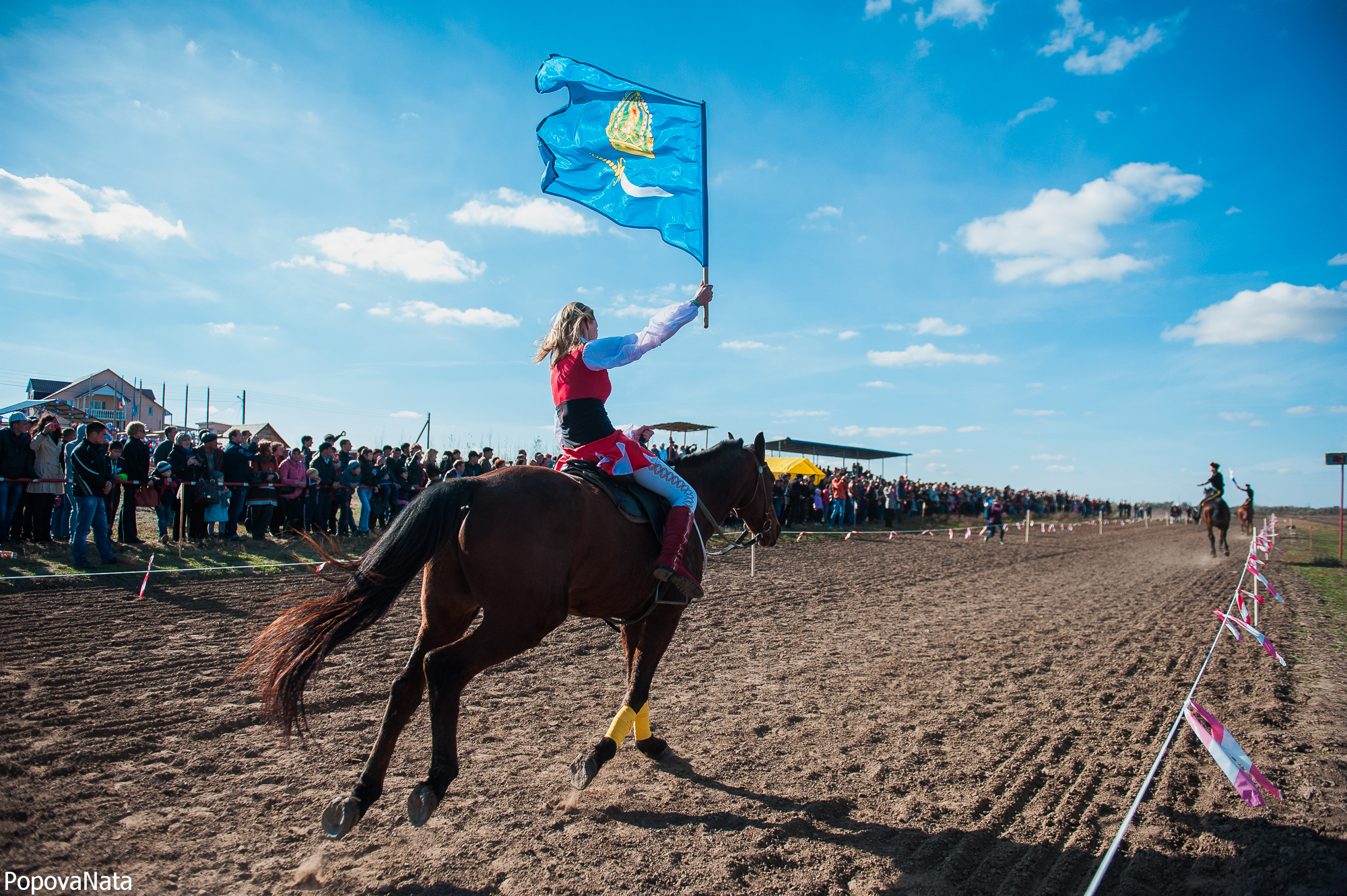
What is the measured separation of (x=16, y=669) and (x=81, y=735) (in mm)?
1984

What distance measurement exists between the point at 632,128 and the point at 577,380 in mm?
3098

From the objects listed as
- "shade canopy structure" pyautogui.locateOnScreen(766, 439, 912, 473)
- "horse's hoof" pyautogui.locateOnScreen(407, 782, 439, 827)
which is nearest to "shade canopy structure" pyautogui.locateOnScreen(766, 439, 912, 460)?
"shade canopy structure" pyautogui.locateOnScreen(766, 439, 912, 473)

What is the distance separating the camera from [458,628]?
3.68 meters

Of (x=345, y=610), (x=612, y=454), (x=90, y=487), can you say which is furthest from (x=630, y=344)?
(x=90, y=487)

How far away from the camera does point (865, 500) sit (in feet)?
91.2

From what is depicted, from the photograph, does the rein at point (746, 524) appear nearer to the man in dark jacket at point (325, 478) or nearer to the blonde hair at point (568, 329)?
the blonde hair at point (568, 329)

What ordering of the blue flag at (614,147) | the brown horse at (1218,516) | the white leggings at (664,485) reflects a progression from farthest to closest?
the brown horse at (1218,516) < the blue flag at (614,147) < the white leggings at (664,485)

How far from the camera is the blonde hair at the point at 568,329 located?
4.18m

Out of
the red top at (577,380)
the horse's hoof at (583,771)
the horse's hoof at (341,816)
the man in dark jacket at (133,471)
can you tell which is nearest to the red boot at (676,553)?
the red top at (577,380)

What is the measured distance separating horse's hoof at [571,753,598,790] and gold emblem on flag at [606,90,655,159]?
4.97 meters

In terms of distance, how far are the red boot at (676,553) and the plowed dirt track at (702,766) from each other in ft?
4.00

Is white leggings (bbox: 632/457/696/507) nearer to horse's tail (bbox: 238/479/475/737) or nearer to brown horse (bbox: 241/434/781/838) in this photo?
brown horse (bbox: 241/434/781/838)

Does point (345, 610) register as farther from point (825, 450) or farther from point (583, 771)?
point (825, 450)

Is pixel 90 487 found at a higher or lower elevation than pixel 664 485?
lower
